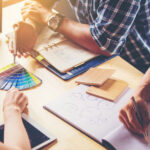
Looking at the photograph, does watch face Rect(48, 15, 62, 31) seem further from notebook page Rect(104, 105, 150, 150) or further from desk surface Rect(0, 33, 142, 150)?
notebook page Rect(104, 105, 150, 150)

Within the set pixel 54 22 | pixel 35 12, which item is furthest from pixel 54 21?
pixel 35 12

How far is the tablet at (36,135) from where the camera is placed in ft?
2.81

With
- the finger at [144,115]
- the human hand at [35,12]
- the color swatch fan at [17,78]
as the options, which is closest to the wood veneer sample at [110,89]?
the finger at [144,115]

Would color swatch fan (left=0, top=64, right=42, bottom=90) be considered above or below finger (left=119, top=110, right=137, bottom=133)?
below

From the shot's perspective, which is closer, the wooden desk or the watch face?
the wooden desk

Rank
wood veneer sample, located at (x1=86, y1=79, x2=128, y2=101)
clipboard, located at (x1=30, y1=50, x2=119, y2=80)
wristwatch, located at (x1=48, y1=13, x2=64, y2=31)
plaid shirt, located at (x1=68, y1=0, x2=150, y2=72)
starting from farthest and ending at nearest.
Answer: wristwatch, located at (x1=48, y1=13, x2=64, y2=31)
plaid shirt, located at (x1=68, y1=0, x2=150, y2=72)
clipboard, located at (x1=30, y1=50, x2=119, y2=80)
wood veneer sample, located at (x1=86, y1=79, x2=128, y2=101)

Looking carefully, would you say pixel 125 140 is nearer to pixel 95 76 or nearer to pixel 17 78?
pixel 95 76

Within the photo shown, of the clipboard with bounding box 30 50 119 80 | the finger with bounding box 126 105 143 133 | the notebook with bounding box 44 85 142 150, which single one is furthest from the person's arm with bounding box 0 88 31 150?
the finger with bounding box 126 105 143 133

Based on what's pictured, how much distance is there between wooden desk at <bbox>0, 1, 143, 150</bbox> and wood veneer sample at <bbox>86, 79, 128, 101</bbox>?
56 millimetres

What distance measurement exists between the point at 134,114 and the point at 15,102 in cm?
42

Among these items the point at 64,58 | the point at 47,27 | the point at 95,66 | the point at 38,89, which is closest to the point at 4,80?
the point at 38,89

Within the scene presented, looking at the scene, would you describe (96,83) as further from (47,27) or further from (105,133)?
(47,27)

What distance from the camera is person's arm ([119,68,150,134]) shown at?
91 centimetres

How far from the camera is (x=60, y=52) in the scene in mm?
1332
